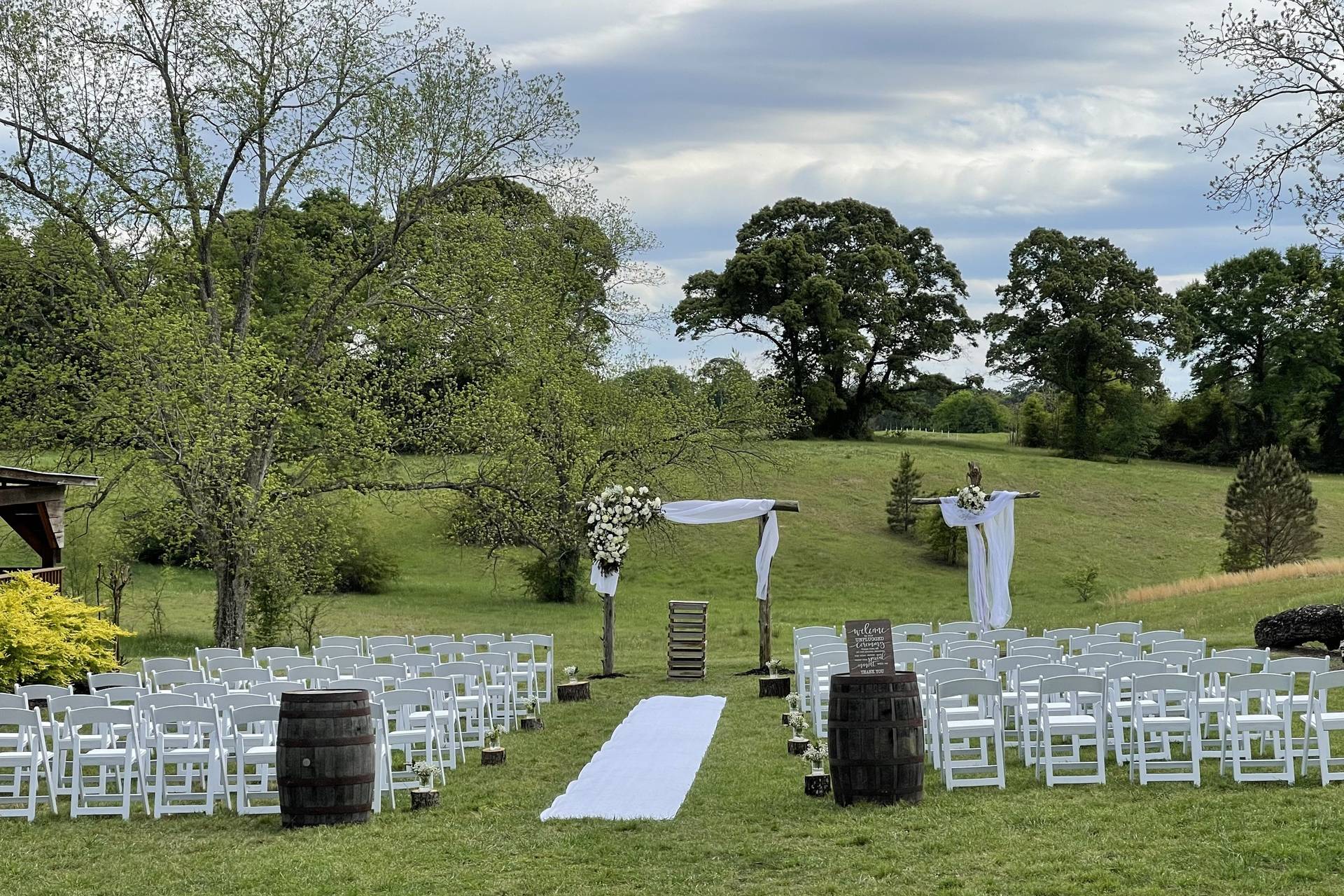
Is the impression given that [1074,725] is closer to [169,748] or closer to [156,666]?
[169,748]

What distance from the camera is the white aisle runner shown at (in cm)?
891

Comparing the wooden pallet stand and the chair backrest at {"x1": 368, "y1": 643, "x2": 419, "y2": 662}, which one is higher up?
the chair backrest at {"x1": 368, "y1": 643, "x2": 419, "y2": 662}

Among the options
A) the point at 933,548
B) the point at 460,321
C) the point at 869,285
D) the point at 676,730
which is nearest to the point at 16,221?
the point at 460,321

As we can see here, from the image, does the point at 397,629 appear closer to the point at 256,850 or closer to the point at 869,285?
the point at 256,850

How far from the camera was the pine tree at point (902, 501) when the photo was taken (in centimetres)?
3969

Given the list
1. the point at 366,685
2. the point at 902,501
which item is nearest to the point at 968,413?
the point at 902,501

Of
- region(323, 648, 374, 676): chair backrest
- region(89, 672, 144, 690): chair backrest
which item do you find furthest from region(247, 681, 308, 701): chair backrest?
region(89, 672, 144, 690): chair backrest

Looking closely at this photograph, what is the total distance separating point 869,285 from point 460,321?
108 feet

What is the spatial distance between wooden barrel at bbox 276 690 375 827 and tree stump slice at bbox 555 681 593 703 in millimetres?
6805

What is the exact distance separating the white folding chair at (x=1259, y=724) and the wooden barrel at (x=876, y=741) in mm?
2111

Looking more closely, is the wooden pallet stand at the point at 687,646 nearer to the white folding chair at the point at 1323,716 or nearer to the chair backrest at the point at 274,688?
the chair backrest at the point at 274,688

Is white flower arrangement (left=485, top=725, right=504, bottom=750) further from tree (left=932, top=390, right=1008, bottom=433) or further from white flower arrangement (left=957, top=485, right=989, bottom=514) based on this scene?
tree (left=932, top=390, right=1008, bottom=433)

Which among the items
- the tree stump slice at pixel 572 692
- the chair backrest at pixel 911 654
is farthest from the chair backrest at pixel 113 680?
the chair backrest at pixel 911 654

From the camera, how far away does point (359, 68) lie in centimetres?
2223
